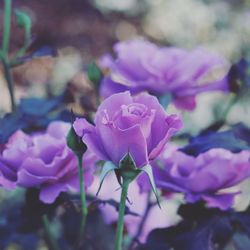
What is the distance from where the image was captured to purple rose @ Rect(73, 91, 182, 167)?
1.82 feet

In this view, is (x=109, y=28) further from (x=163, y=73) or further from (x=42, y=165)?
(x=42, y=165)

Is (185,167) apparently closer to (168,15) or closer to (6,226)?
(6,226)

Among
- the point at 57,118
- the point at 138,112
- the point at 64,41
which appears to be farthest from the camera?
the point at 64,41

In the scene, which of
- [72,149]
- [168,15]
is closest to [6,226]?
[72,149]

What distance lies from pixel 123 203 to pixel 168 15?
282 cm

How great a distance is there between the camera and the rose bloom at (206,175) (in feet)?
2.22

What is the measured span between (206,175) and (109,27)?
3.09 m

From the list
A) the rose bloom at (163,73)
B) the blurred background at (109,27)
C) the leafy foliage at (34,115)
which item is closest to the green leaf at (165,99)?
the rose bloom at (163,73)

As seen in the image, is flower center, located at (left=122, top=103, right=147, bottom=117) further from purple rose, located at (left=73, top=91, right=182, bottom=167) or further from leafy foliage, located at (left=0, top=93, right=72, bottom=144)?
leafy foliage, located at (left=0, top=93, right=72, bottom=144)

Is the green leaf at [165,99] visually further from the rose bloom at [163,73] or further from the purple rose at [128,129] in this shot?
the purple rose at [128,129]

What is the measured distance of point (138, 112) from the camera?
0.56 metres

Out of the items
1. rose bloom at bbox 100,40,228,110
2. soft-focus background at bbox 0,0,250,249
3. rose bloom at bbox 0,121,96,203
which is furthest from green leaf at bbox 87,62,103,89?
soft-focus background at bbox 0,0,250,249

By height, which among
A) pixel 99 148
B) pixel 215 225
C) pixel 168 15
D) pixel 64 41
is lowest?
pixel 64 41

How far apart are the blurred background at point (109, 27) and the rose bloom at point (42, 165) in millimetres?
1979
